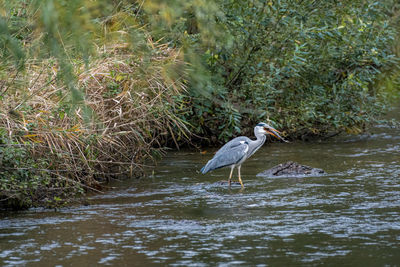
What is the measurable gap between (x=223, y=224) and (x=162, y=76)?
3972 mm

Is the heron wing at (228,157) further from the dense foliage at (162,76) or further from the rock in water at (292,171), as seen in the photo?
the dense foliage at (162,76)

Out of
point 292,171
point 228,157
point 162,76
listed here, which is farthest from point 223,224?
point 162,76

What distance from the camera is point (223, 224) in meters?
8.31

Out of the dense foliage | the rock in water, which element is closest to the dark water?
the rock in water

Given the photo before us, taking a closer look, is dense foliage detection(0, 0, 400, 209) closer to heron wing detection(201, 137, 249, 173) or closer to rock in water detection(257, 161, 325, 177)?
heron wing detection(201, 137, 249, 173)

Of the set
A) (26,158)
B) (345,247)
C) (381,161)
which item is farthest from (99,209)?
(381,161)

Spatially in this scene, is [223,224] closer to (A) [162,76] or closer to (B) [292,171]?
(B) [292,171]

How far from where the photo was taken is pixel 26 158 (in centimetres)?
948

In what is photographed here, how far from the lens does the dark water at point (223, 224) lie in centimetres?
693

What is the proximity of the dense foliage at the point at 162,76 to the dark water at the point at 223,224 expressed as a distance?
82 centimetres

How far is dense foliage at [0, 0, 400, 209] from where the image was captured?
5742mm

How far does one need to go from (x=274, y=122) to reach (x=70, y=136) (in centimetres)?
535

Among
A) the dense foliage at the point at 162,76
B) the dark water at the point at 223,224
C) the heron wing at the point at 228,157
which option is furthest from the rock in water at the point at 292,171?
the dense foliage at the point at 162,76

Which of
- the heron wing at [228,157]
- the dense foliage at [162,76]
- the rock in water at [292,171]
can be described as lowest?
the rock in water at [292,171]
